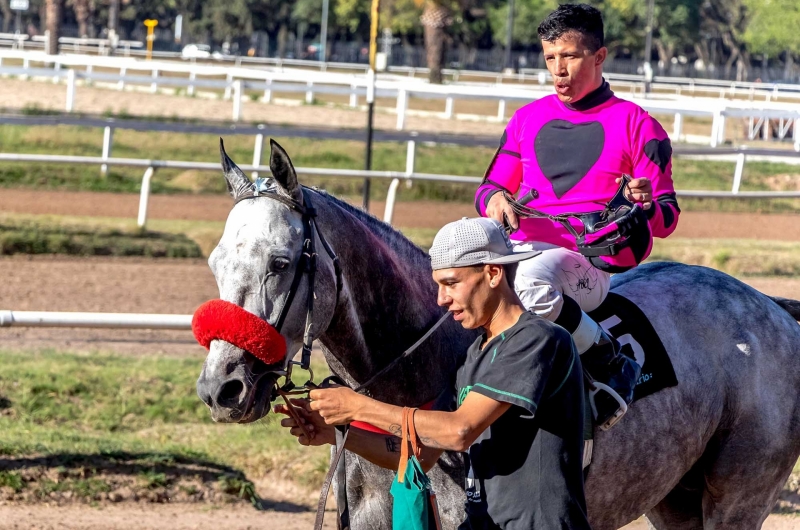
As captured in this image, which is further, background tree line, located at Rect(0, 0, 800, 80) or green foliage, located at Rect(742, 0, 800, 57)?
background tree line, located at Rect(0, 0, 800, 80)

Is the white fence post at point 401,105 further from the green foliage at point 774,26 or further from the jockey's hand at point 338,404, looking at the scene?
the green foliage at point 774,26

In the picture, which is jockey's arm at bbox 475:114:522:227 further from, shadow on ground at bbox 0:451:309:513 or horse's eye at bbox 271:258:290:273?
shadow on ground at bbox 0:451:309:513

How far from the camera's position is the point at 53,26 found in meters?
43.6

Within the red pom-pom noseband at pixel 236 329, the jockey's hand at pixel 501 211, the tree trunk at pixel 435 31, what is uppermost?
the tree trunk at pixel 435 31

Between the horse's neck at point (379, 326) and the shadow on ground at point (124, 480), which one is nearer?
the horse's neck at point (379, 326)

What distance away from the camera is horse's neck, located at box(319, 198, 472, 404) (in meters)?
3.64

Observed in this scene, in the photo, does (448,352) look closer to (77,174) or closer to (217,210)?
(217,210)

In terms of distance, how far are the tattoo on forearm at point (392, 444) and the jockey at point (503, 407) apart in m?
0.29

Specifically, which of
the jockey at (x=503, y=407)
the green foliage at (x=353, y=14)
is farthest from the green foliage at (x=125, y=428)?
the green foliage at (x=353, y=14)

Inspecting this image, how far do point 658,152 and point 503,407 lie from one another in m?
1.41

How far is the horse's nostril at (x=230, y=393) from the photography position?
316 centimetres

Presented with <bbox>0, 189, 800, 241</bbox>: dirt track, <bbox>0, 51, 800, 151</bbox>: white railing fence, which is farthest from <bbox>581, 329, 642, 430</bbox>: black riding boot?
<bbox>0, 51, 800, 151</bbox>: white railing fence

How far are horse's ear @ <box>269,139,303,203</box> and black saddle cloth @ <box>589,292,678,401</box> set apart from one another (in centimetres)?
118

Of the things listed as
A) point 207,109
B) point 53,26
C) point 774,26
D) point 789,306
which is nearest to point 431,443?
point 789,306
